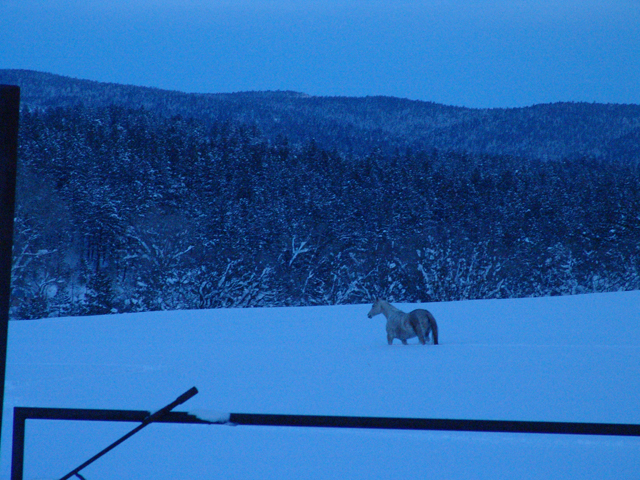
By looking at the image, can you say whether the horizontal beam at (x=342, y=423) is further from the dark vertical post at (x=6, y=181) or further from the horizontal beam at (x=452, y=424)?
the dark vertical post at (x=6, y=181)

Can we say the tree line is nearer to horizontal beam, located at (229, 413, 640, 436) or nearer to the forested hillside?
the forested hillside

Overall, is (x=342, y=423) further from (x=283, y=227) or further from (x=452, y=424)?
(x=283, y=227)

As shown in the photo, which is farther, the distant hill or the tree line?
the distant hill

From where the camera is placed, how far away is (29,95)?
4472 cm

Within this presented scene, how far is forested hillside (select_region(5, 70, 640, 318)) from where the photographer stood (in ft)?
92.0

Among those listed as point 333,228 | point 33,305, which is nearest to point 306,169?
point 333,228

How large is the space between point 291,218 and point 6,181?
3296cm

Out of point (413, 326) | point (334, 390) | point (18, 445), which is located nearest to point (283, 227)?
point (413, 326)

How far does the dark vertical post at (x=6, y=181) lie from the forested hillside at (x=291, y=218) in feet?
71.9

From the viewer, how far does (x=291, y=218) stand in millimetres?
34531

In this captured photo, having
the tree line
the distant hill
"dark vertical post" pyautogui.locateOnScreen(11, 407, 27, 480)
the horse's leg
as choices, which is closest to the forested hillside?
the tree line

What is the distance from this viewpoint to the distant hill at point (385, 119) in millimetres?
45469

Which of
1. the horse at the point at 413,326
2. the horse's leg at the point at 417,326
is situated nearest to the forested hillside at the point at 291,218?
the horse at the point at 413,326

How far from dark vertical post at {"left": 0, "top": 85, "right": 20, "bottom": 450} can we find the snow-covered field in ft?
1.87
